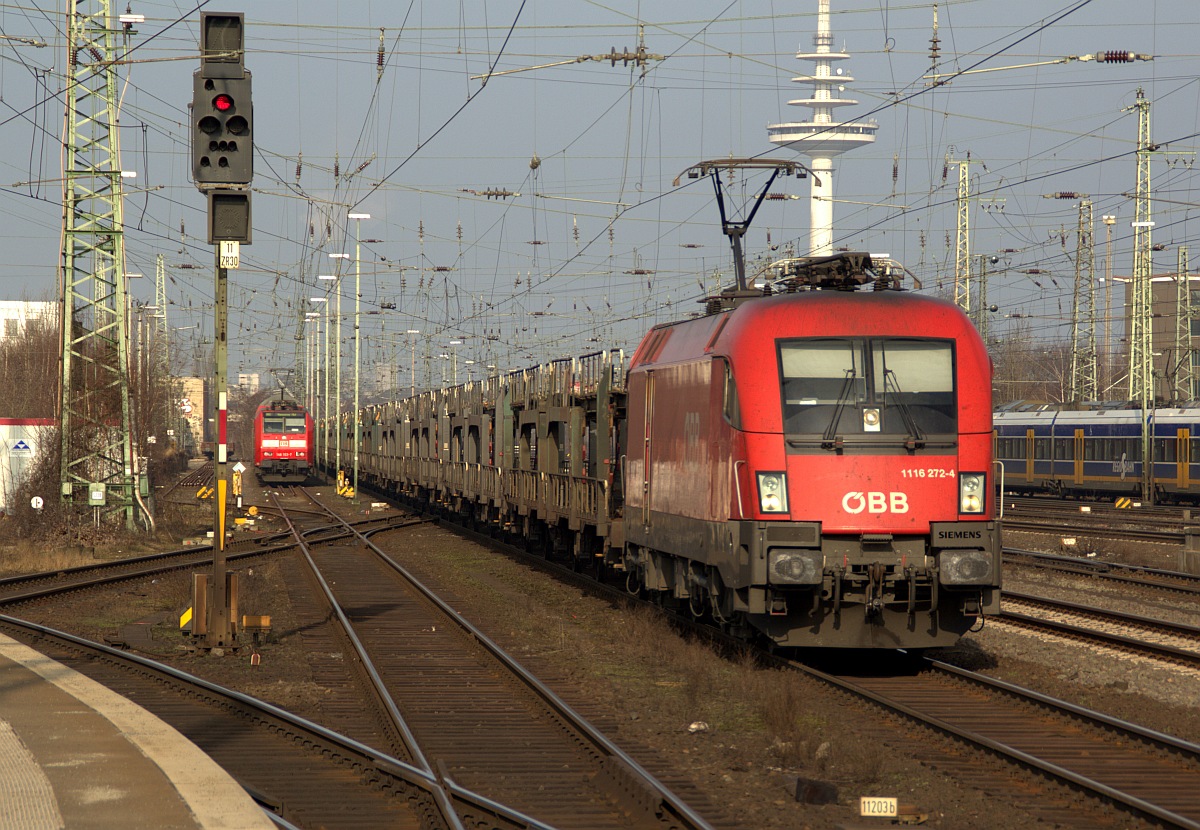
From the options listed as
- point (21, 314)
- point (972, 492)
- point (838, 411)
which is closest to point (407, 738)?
point (838, 411)

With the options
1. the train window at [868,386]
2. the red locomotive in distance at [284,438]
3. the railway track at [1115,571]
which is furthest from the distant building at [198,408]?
the train window at [868,386]

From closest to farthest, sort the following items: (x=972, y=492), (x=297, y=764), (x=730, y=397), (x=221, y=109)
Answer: (x=297, y=764)
(x=972, y=492)
(x=730, y=397)
(x=221, y=109)

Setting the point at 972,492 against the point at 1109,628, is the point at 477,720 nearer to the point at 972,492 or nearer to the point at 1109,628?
the point at 972,492

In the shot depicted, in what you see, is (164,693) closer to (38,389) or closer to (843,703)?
(843,703)

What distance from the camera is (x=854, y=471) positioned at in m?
12.4

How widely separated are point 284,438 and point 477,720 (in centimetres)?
5245

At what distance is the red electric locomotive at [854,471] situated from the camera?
12.3 metres

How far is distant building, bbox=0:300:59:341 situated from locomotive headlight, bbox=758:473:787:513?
45.2 m

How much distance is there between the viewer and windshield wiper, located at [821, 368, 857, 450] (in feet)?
40.9

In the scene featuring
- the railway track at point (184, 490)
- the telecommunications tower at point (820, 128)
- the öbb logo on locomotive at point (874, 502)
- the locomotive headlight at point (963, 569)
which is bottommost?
the railway track at point (184, 490)

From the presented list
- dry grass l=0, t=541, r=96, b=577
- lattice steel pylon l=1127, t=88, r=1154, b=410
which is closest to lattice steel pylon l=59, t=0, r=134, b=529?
dry grass l=0, t=541, r=96, b=577

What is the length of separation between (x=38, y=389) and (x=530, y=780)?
51.1 m

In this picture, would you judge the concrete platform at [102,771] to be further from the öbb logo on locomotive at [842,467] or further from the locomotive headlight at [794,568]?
the öbb logo on locomotive at [842,467]

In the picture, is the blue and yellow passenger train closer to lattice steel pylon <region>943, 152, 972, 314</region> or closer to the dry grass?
lattice steel pylon <region>943, 152, 972, 314</region>
